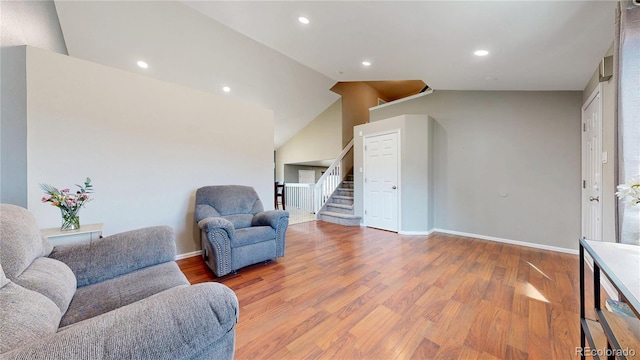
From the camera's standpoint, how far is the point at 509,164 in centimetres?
355

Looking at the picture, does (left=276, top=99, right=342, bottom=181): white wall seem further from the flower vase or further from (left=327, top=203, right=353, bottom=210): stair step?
the flower vase

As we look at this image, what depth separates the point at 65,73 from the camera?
2.22 metres

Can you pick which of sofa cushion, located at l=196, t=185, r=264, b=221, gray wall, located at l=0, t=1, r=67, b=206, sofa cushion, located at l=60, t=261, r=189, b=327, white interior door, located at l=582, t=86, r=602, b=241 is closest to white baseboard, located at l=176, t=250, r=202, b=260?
sofa cushion, located at l=196, t=185, r=264, b=221

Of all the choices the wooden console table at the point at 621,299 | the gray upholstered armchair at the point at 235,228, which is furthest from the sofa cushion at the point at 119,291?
the wooden console table at the point at 621,299

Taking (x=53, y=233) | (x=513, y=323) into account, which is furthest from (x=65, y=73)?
(x=513, y=323)

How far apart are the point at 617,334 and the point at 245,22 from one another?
3.94 m

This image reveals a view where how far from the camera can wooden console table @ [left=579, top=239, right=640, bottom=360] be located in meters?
0.78

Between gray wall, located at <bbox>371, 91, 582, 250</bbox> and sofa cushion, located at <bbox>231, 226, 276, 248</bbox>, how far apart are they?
10.5ft

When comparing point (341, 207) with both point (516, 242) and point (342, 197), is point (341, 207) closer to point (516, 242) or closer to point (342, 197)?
point (342, 197)

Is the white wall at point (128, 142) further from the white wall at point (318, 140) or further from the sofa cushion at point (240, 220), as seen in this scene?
the white wall at point (318, 140)

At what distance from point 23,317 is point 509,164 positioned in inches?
192

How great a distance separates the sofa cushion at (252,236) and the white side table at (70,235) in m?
1.16

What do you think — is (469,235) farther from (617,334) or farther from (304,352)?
(304,352)

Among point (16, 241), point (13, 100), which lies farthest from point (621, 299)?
point (13, 100)
